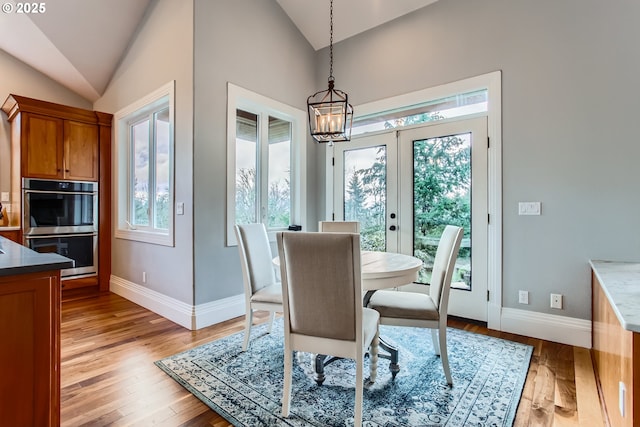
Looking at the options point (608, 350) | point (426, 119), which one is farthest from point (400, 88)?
point (608, 350)

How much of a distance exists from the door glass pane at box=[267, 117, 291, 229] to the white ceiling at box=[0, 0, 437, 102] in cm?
133

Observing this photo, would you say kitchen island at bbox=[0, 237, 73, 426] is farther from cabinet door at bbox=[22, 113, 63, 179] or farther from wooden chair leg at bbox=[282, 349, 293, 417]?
cabinet door at bbox=[22, 113, 63, 179]

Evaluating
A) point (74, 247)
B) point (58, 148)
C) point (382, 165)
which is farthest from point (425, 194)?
point (58, 148)

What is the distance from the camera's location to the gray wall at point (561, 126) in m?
2.37

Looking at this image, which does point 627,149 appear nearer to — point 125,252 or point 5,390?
point 5,390

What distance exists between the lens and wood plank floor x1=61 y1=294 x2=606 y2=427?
5.43ft

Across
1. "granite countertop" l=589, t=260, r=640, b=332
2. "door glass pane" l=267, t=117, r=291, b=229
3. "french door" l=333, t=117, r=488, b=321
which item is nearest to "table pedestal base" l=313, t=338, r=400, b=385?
"granite countertop" l=589, t=260, r=640, b=332

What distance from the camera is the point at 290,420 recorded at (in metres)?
1.63

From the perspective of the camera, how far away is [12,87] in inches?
157

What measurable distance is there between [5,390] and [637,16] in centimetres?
424

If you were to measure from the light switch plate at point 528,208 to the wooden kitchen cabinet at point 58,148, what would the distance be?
4.84m

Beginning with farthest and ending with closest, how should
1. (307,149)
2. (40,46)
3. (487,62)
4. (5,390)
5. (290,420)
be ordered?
(307,149) → (40,46) → (487,62) → (290,420) → (5,390)

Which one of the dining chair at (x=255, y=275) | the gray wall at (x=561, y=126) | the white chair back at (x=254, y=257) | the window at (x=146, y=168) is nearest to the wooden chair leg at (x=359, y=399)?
the dining chair at (x=255, y=275)

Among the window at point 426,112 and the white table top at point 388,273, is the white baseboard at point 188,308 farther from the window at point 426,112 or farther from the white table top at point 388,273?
the window at point 426,112
